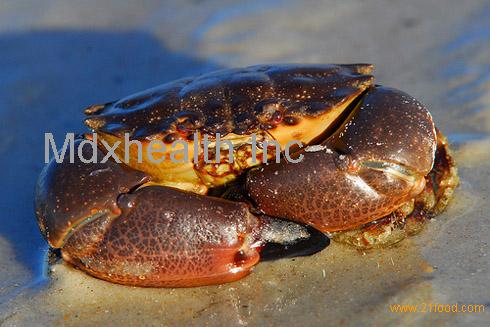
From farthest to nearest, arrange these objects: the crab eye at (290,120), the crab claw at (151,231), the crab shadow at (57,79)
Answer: the crab shadow at (57,79), the crab eye at (290,120), the crab claw at (151,231)

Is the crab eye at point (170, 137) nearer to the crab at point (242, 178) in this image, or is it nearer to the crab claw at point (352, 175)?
the crab at point (242, 178)

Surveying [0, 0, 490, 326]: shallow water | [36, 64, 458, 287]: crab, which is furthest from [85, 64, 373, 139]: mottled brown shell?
[0, 0, 490, 326]: shallow water

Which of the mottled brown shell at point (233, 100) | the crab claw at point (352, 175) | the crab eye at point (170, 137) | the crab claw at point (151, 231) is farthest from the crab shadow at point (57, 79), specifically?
the crab claw at point (352, 175)

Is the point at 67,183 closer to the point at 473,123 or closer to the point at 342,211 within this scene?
the point at 342,211

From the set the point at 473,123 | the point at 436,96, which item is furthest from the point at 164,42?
the point at 473,123

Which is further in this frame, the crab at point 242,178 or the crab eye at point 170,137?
the crab eye at point 170,137

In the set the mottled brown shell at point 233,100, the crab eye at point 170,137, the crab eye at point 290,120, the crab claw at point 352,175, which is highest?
the mottled brown shell at point 233,100
